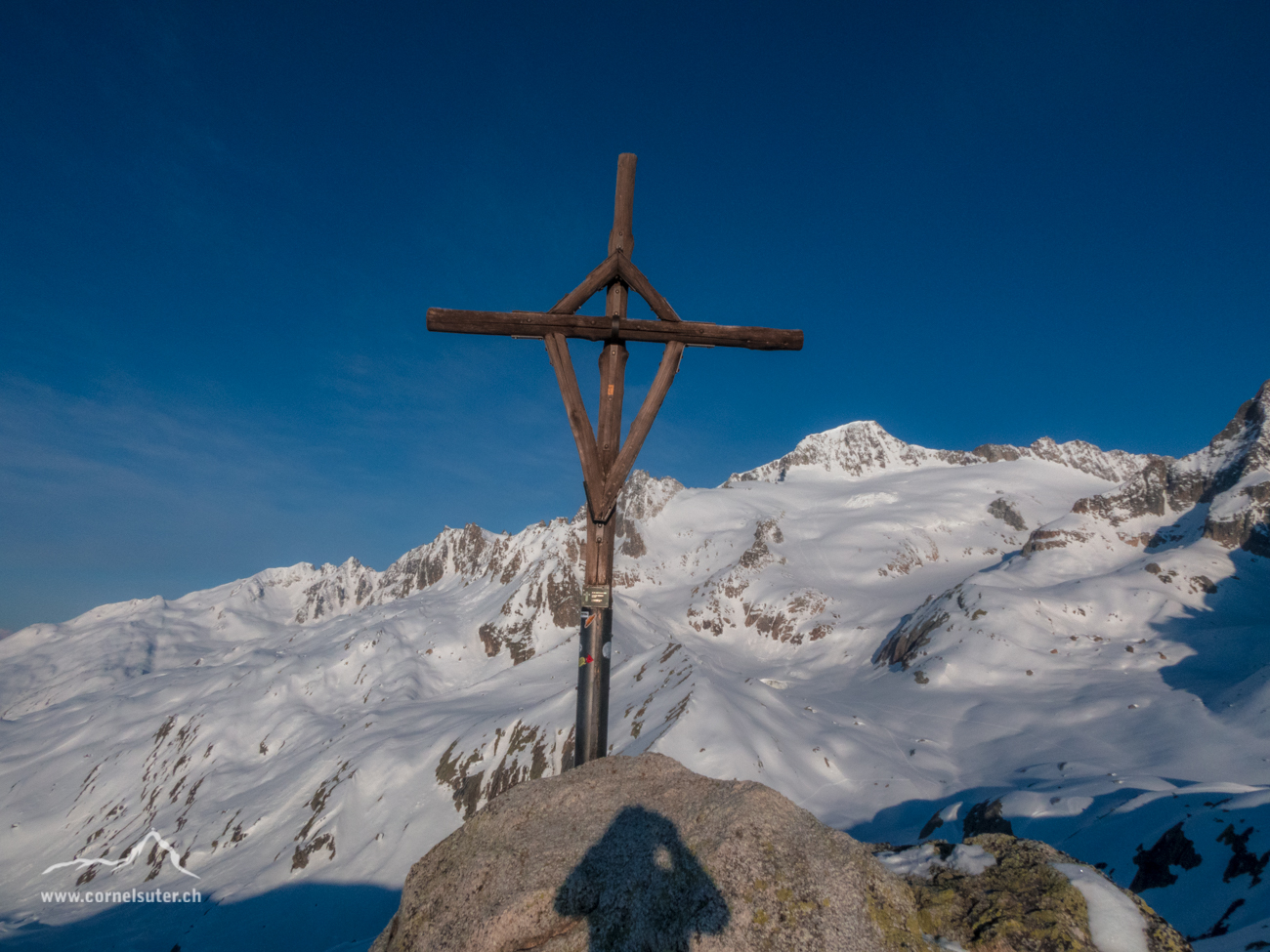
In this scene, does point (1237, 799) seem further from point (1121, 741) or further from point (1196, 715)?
point (1196, 715)

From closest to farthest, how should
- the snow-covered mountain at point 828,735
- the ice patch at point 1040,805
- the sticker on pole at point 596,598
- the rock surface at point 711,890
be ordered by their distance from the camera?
1. the rock surface at point 711,890
2. the sticker on pole at point 596,598
3. the ice patch at point 1040,805
4. the snow-covered mountain at point 828,735

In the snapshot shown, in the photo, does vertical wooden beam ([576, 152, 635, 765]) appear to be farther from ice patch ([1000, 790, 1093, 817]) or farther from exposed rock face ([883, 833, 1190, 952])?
ice patch ([1000, 790, 1093, 817])

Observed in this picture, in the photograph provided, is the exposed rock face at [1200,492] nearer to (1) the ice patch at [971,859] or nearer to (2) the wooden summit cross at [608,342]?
(1) the ice patch at [971,859]

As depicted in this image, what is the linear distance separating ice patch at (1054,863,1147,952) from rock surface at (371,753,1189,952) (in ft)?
0.19

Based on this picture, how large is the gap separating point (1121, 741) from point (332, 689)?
193 m

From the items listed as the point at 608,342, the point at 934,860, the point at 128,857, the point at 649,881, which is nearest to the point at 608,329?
the point at 608,342

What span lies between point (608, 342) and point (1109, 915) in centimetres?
554

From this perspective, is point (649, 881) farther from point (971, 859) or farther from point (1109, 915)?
point (1109, 915)

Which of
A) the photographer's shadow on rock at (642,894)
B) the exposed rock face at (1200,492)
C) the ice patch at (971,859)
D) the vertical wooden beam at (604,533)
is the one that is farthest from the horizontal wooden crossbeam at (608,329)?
the exposed rock face at (1200,492)

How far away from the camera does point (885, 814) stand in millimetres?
55344

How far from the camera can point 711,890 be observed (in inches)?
149

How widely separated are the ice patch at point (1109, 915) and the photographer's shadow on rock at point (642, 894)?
2.11 metres

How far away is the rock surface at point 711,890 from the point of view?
139 inches

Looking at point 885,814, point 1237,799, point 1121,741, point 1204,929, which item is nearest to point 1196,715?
point 1121,741
